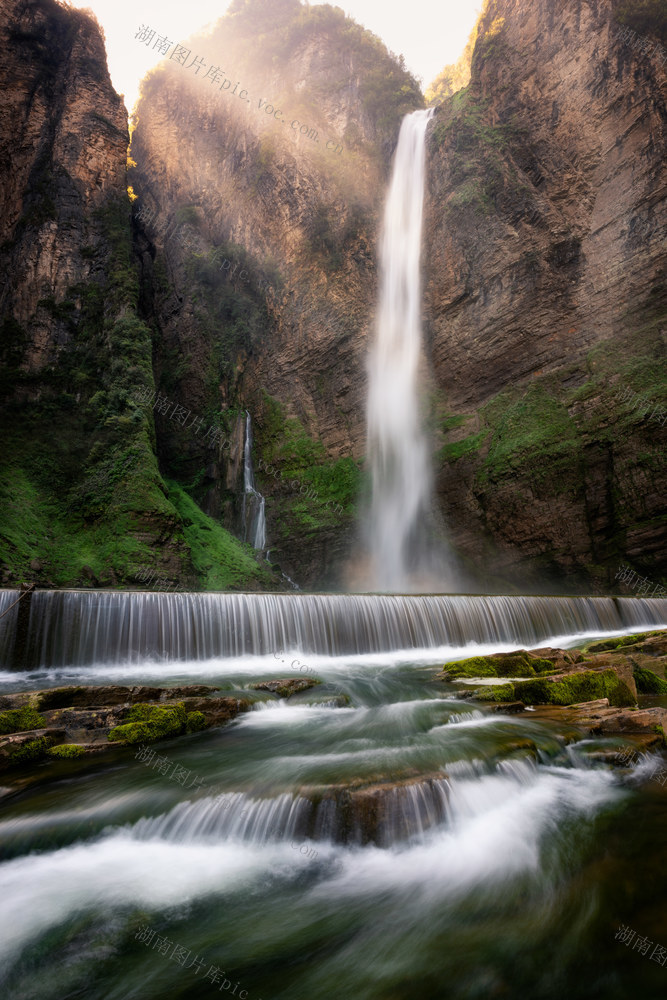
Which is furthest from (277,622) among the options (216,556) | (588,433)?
(588,433)

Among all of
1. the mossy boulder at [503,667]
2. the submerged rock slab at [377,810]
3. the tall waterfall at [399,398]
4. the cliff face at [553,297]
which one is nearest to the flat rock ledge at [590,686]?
the mossy boulder at [503,667]

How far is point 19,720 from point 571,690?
6897mm

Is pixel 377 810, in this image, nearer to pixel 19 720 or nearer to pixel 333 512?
pixel 19 720

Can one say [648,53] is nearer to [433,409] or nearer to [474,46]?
[474,46]

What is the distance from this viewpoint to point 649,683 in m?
7.55

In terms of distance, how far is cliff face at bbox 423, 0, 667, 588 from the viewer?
709 inches

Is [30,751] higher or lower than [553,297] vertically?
lower

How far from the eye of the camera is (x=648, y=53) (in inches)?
773

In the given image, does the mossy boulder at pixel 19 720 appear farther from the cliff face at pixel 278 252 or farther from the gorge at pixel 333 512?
the cliff face at pixel 278 252

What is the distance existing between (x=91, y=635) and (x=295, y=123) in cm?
3278

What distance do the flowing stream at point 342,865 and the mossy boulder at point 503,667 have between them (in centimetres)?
203

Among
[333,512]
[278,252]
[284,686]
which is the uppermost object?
[278,252]

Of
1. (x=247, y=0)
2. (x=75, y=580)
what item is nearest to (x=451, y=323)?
(x=75, y=580)

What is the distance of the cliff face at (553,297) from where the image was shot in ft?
59.1
